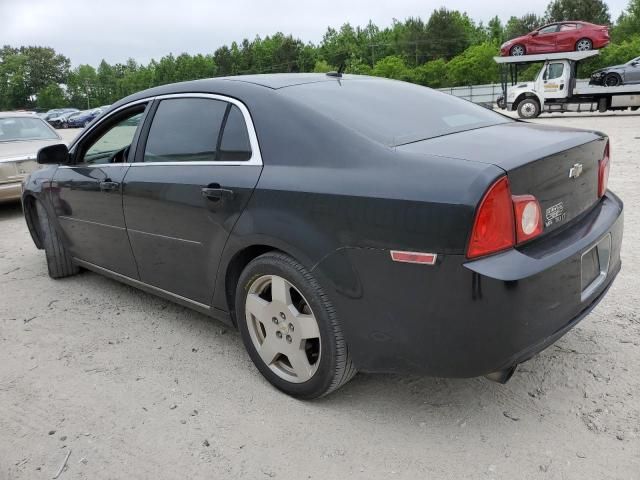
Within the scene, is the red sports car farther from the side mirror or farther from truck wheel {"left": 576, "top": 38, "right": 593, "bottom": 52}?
the side mirror

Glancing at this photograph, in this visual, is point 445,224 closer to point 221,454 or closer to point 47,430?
point 221,454

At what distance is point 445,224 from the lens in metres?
2.03

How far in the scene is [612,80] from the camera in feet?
68.0

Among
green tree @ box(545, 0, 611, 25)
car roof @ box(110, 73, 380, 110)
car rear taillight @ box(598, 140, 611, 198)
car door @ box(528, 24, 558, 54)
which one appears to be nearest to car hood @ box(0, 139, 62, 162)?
car roof @ box(110, 73, 380, 110)

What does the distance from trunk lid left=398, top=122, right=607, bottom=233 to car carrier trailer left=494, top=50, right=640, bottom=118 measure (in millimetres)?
20547

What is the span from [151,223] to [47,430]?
1258mm

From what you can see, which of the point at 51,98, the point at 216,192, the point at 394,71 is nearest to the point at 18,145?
the point at 216,192

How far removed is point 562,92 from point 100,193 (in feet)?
69.2

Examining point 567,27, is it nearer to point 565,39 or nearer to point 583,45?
point 565,39

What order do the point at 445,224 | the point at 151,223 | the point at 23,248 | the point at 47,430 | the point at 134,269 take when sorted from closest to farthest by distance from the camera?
the point at 445,224 < the point at 47,430 < the point at 151,223 < the point at 134,269 < the point at 23,248

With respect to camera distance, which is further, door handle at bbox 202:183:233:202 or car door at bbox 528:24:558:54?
car door at bbox 528:24:558:54

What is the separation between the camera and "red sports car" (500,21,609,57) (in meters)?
21.5

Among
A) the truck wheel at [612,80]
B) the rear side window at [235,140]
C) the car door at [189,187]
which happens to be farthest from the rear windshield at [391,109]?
the truck wheel at [612,80]

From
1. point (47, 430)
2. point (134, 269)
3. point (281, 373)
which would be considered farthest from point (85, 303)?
point (281, 373)
